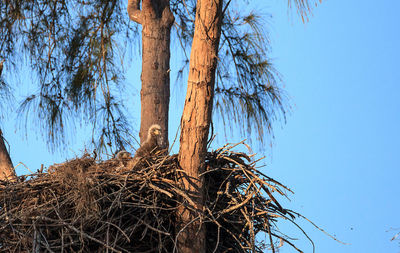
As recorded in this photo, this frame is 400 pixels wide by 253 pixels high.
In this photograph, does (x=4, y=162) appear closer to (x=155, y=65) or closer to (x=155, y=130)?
(x=155, y=130)

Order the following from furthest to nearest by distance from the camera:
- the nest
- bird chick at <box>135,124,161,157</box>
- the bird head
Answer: the bird head, bird chick at <box>135,124,161,157</box>, the nest

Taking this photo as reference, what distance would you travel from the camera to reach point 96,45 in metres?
4.86

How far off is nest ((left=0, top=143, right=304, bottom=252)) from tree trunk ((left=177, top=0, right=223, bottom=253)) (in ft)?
0.20

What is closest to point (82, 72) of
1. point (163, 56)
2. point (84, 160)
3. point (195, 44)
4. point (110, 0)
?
point (110, 0)

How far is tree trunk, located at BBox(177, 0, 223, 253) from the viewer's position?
8.76 feet

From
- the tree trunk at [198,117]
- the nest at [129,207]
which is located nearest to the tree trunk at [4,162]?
the nest at [129,207]

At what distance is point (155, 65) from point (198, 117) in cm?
134

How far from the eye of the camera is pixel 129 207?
104 inches

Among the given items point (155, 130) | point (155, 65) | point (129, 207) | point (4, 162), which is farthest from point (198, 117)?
point (4, 162)

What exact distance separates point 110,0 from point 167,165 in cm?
259

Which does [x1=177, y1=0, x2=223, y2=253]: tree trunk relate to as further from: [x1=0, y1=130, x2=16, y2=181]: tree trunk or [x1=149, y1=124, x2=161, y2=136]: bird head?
[x1=0, y1=130, x2=16, y2=181]: tree trunk

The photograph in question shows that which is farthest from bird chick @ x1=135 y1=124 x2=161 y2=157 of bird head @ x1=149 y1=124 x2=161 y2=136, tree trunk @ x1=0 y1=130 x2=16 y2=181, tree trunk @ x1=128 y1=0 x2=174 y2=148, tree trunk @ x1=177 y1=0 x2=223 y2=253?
tree trunk @ x1=0 y1=130 x2=16 y2=181

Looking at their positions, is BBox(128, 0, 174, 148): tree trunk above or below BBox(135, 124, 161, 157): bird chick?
above

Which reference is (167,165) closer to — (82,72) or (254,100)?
(254,100)
